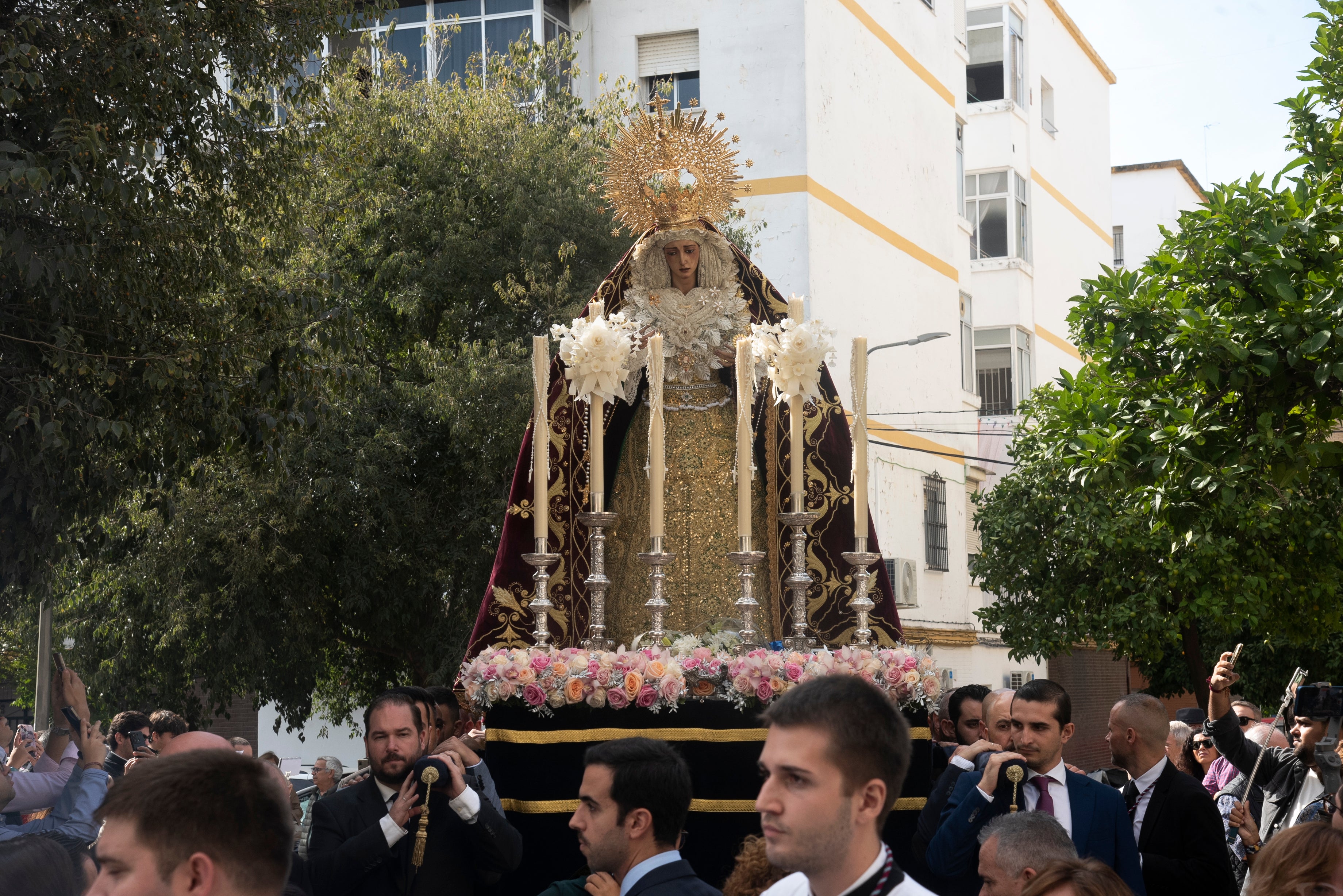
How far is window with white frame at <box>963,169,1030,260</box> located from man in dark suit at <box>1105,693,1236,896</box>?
67.5ft

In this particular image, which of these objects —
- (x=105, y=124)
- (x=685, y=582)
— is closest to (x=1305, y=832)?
(x=685, y=582)

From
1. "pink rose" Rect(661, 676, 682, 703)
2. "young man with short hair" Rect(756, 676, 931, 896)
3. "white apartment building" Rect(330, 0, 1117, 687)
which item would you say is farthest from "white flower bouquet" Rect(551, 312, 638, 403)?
"white apartment building" Rect(330, 0, 1117, 687)

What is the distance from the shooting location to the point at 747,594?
21.3 feet

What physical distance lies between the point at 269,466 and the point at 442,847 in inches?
183

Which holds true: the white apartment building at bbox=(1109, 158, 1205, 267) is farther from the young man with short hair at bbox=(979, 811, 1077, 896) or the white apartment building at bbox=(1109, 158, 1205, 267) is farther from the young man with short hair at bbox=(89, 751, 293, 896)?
the young man with short hair at bbox=(89, 751, 293, 896)

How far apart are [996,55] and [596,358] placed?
69.1ft

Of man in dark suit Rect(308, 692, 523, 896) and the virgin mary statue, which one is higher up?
Answer: the virgin mary statue

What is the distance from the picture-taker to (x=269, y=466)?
9.17m

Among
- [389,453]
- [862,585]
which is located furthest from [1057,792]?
[389,453]

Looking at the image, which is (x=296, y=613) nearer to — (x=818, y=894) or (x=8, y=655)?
(x=818, y=894)

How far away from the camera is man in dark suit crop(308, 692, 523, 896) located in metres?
4.93

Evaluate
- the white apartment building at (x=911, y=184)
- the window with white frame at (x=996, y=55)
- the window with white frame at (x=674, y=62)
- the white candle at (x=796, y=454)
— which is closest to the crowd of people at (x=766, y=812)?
the white candle at (x=796, y=454)

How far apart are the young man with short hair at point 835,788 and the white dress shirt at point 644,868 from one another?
101 centimetres

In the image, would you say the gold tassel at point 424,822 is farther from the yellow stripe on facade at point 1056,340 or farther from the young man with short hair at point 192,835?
the yellow stripe on facade at point 1056,340
